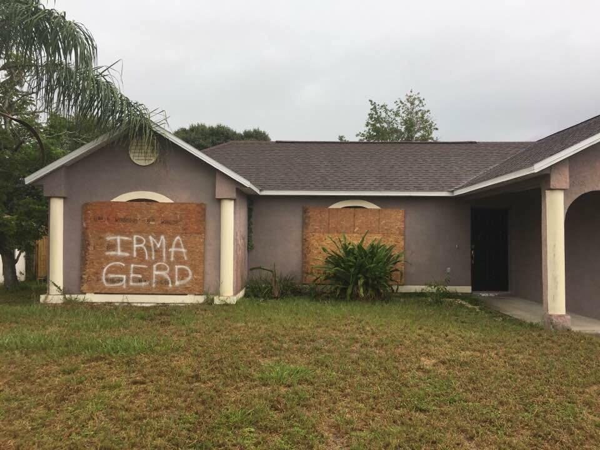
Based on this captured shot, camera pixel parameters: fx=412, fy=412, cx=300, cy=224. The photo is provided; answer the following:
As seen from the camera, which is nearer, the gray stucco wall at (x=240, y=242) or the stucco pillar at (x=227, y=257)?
the stucco pillar at (x=227, y=257)

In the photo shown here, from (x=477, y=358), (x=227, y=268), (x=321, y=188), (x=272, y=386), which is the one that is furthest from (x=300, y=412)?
(x=321, y=188)

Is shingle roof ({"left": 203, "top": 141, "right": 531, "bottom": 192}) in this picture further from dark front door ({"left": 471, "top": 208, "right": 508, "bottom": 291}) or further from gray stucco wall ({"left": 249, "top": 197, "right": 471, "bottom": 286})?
dark front door ({"left": 471, "top": 208, "right": 508, "bottom": 291})

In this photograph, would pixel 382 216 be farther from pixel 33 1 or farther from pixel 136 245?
pixel 33 1

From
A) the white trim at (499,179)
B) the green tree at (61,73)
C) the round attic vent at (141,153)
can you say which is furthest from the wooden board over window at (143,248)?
the white trim at (499,179)

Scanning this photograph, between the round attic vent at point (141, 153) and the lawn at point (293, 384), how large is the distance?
352 cm

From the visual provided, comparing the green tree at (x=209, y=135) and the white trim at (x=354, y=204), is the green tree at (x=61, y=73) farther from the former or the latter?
the green tree at (x=209, y=135)

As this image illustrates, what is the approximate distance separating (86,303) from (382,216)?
289 inches

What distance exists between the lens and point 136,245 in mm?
→ 8898

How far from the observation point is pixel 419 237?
11047mm

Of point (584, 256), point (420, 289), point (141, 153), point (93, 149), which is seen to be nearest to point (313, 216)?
point (420, 289)

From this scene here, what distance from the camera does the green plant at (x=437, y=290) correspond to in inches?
388

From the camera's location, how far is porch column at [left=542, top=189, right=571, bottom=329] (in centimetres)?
685

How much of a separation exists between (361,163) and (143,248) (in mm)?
6977

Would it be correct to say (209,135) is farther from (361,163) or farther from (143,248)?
(143,248)
